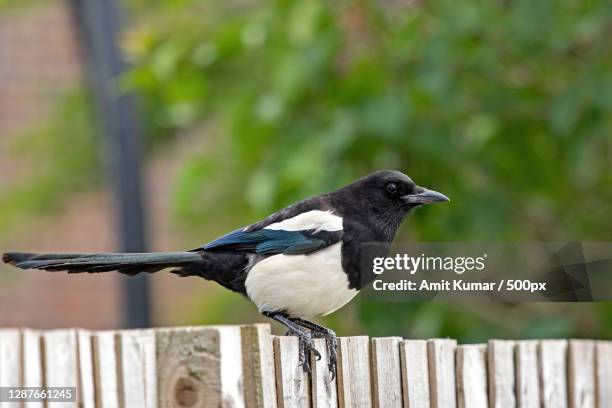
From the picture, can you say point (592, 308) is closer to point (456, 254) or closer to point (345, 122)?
point (345, 122)

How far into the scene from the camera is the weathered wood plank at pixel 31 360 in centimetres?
262

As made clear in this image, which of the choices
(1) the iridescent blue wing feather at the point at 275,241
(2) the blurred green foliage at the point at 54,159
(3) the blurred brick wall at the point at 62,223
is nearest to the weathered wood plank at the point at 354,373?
(1) the iridescent blue wing feather at the point at 275,241

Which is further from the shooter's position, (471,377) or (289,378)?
(471,377)

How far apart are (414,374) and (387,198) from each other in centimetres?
70

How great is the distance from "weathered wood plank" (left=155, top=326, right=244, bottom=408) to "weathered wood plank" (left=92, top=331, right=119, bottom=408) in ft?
0.40

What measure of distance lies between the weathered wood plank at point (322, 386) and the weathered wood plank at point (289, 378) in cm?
2

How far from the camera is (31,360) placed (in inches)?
104

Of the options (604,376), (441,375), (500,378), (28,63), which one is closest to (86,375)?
(441,375)

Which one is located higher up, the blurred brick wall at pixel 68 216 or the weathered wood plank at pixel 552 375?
the blurred brick wall at pixel 68 216

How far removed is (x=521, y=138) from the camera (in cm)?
527

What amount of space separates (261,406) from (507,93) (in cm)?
312

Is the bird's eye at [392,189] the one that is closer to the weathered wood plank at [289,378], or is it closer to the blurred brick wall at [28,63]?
the weathered wood plank at [289,378]

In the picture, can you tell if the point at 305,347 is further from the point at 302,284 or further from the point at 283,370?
the point at 302,284

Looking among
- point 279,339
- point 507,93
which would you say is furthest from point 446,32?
point 279,339
